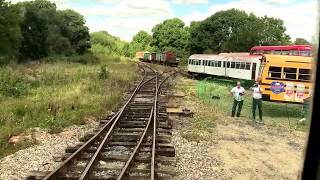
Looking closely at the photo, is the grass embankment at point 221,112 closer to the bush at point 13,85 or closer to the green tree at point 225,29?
the bush at point 13,85

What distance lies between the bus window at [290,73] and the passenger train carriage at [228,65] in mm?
5323

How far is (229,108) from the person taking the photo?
22016mm

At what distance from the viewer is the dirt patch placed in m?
10.5

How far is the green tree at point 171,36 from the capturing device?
112 metres

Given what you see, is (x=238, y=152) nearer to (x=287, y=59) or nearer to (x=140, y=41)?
(x=287, y=59)

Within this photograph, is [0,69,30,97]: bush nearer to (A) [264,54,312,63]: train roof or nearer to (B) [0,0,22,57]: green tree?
(A) [264,54,312,63]: train roof

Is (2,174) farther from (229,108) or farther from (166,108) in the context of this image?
(229,108)

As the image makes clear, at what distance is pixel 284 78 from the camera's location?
22734mm

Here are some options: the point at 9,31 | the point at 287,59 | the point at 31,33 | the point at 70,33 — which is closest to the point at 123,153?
the point at 287,59

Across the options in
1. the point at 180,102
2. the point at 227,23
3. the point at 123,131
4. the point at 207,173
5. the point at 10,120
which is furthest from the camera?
the point at 227,23

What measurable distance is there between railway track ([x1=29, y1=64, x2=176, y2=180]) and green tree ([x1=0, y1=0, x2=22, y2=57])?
45153 mm

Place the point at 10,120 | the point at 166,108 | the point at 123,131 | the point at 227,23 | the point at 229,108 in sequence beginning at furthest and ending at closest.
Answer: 1. the point at 227,23
2. the point at 229,108
3. the point at 166,108
4. the point at 10,120
5. the point at 123,131

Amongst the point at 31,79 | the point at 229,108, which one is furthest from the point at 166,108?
the point at 31,79

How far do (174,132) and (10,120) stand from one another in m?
5.48
